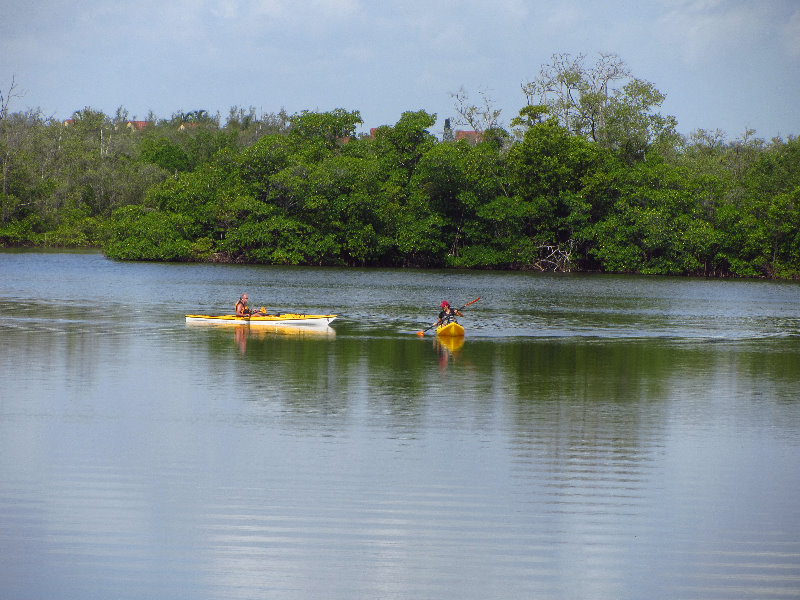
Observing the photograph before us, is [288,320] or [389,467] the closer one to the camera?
[389,467]

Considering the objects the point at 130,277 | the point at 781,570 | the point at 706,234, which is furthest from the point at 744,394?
the point at 706,234

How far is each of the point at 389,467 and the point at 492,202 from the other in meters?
64.2

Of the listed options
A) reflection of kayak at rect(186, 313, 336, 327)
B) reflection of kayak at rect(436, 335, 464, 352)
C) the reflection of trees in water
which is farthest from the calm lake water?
reflection of kayak at rect(186, 313, 336, 327)

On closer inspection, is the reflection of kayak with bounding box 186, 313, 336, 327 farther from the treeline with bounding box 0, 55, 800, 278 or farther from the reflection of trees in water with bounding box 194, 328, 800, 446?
the treeline with bounding box 0, 55, 800, 278

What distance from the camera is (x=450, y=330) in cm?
2948

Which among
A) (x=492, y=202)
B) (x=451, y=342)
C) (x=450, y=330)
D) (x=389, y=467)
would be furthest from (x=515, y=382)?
(x=492, y=202)

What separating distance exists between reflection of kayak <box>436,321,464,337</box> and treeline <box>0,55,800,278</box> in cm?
4484

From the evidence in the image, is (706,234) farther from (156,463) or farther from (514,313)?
(156,463)

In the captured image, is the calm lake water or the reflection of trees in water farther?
the reflection of trees in water

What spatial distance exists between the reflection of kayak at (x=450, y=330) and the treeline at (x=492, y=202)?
4484 centimetres

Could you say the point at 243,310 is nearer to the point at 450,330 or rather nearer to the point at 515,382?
the point at 450,330

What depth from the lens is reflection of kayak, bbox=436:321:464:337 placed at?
29391 millimetres

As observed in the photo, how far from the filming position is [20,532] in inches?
390

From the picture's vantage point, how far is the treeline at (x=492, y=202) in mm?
74562
